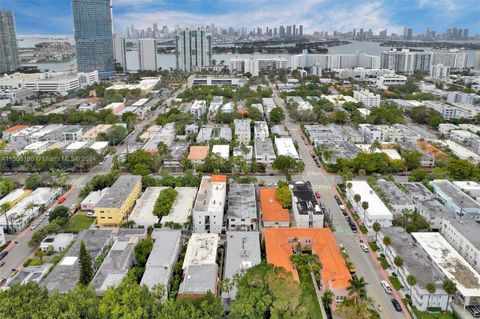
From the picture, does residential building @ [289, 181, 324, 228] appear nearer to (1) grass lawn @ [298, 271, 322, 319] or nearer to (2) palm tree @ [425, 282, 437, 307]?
(1) grass lawn @ [298, 271, 322, 319]

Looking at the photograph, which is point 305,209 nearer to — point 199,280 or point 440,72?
point 199,280

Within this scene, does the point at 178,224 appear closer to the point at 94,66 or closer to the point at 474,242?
the point at 474,242

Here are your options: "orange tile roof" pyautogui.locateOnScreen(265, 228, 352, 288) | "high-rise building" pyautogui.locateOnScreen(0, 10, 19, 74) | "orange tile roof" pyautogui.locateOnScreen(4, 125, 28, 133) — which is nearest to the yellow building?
"orange tile roof" pyautogui.locateOnScreen(265, 228, 352, 288)

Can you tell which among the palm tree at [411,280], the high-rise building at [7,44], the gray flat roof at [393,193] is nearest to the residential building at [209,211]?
the palm tree at [411,280]

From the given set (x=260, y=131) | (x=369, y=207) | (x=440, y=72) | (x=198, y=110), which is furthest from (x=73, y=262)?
(x=440, y=72)

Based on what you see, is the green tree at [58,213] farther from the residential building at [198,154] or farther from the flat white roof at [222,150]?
the flat white roof at [222,150]

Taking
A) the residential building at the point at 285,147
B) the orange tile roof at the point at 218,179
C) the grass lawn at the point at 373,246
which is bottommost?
the grass lawn at the point at 373,246

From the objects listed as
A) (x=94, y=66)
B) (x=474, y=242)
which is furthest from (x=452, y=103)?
(x=94, y=66)
